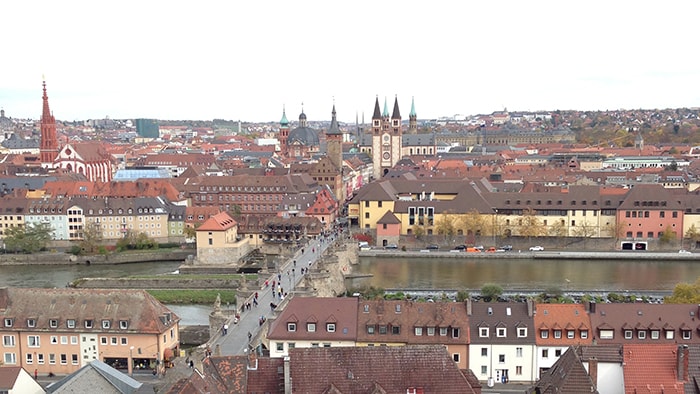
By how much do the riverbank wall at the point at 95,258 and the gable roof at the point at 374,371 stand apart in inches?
1602

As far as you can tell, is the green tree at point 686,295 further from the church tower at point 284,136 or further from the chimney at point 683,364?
the church tower at point 284,136

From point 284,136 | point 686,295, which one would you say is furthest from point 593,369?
point 284,136

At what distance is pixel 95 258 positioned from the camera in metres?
57.8

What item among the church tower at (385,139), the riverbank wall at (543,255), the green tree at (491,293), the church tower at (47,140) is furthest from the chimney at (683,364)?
the church tower at (385,139)

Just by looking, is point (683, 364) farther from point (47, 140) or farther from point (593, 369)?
point (47, 140)

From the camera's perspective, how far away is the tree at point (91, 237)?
→ 5881 cm

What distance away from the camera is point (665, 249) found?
57.6m

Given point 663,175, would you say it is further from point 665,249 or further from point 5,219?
point 5,219

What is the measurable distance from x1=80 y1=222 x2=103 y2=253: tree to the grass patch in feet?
55.0

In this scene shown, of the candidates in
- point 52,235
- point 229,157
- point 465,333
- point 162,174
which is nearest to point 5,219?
point 52,235

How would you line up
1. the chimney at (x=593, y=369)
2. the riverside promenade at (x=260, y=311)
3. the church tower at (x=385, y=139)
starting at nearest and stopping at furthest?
the chimney at (x=593, y=369) < the riverside promenade at (x=260, y=311) < the church tower at (x=385, y=139)

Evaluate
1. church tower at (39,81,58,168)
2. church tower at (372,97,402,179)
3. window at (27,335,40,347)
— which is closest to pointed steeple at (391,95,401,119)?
church tower at (372,97,402,179)

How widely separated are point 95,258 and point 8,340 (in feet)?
95.0

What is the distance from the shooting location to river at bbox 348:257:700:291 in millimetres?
46719
